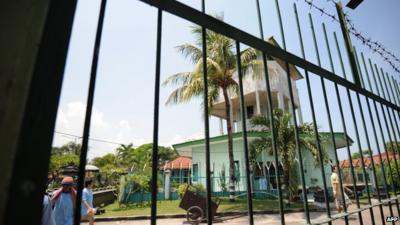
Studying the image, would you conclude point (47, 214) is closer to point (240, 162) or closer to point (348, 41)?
point (348, 41)

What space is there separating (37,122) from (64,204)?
4876 millimetres

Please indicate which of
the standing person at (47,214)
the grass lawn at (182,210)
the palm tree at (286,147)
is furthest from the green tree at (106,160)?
the standing person at (47,214)

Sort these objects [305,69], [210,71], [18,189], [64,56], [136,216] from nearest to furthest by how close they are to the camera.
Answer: [18,189]
[64,56]
[305,69]
[136,216]
[210,71]

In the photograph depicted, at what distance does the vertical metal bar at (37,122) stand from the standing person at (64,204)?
4.67 m

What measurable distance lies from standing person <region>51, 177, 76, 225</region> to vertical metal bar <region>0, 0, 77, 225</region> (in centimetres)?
467

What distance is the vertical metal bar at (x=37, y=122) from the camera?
1.72 feet

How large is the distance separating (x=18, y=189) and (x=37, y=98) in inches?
8.3

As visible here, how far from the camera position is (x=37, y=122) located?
0.59 m

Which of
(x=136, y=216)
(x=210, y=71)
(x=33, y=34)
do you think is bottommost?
(x=136, y=216)

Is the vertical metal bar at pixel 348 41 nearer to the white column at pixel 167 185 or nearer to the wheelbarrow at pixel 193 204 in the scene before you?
the wheelbarrow at pixel 193 204

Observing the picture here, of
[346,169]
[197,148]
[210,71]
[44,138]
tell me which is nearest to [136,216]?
[210,71]

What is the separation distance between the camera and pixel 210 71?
42.7 feet

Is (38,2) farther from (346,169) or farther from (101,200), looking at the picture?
(346,169)

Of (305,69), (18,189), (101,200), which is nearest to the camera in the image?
(18,189)
